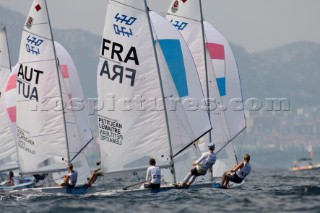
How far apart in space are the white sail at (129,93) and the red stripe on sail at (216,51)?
785 cm

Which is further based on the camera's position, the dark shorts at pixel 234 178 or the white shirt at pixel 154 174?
the dark shorts at pixel 234 178

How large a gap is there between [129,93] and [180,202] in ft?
18.5

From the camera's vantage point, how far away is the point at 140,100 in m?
29.8

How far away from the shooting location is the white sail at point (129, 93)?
2962 centimetres

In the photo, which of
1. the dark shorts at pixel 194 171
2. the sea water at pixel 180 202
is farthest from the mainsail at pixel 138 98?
the sea water at pixel 180 202

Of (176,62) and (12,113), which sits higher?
(176,62)

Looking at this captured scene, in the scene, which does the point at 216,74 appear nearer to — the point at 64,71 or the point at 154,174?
the point at 64,71

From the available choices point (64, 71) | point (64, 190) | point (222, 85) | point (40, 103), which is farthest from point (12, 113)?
point (64, 190)

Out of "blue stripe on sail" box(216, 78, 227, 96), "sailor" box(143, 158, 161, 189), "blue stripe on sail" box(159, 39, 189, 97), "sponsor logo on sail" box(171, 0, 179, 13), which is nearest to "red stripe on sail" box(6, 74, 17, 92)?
"sponsor logo on sail" box(171, 0, 179, 13)

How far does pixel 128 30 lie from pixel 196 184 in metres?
5.42

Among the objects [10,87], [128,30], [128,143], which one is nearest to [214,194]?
[128,143]

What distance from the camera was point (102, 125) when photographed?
Result: 30375 mm

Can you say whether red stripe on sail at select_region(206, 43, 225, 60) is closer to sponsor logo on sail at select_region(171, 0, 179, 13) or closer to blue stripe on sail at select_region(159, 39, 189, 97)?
sponsor logo on sail at select_region(171, 0, 179, 13)

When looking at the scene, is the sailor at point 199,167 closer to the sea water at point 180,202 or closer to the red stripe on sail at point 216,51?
the sea water at point 180,202
